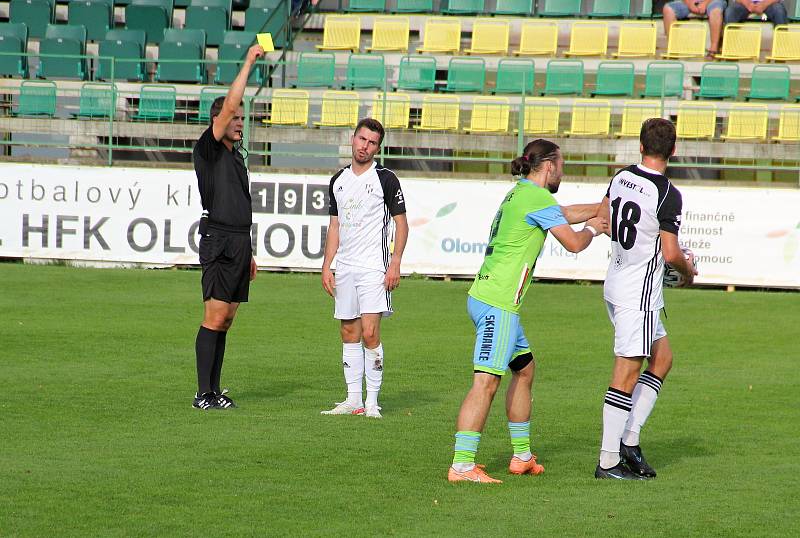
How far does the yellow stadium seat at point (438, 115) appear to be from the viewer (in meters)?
24.4

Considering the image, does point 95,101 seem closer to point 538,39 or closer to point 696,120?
point 538,39

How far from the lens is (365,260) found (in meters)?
9.20

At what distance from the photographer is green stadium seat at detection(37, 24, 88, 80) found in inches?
1085

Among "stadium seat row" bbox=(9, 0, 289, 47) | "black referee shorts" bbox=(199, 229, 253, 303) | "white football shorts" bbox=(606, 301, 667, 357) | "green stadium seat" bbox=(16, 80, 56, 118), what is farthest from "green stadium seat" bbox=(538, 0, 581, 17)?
"white football shorts" bbox=(606, 301, 667, 357)

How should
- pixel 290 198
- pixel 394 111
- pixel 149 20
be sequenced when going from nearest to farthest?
pixel 290 198, pixel 394 111, pixel 149 20

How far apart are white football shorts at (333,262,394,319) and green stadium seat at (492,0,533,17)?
70.8ft

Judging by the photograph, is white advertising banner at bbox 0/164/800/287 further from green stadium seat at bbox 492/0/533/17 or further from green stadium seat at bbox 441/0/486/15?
green stadium seat at bbox 492/0/533/17

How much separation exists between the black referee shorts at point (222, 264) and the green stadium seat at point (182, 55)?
1810cm

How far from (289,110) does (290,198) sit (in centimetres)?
393

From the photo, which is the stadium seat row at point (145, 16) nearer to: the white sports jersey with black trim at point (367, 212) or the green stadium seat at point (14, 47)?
the green stadium seat at point (14, 47)

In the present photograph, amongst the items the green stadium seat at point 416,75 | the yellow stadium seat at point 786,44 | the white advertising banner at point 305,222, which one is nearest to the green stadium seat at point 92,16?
the green stadium seat at point 416,75

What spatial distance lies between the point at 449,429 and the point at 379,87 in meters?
18.1

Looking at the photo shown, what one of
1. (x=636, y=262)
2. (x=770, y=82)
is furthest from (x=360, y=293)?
(x=770, y=82)

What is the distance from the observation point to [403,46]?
93.0 feet
